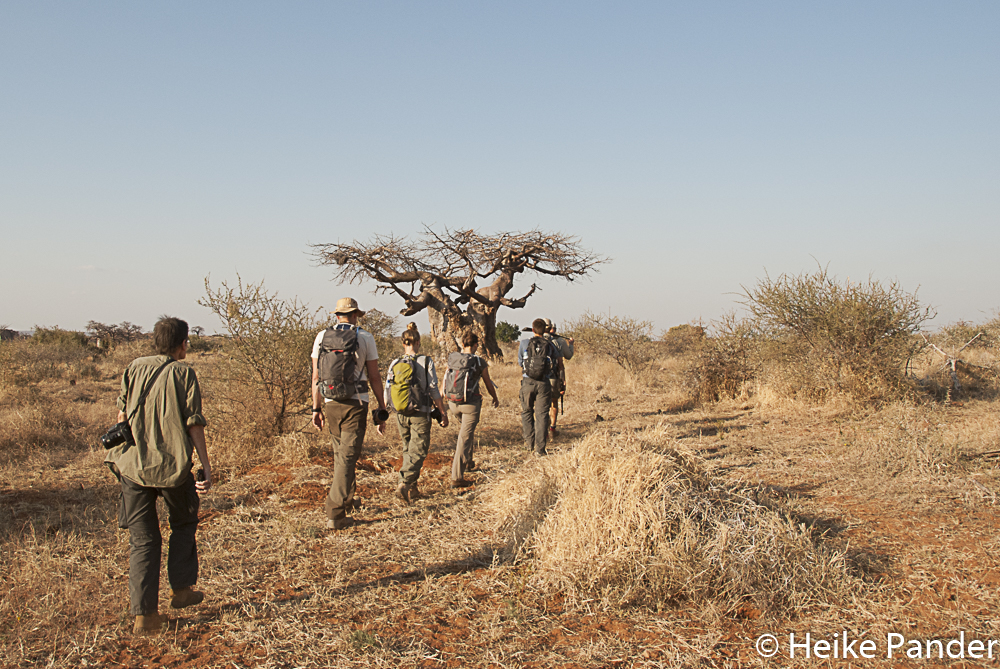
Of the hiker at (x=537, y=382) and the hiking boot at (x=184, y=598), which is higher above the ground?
the hiker at (x=537, y=382)

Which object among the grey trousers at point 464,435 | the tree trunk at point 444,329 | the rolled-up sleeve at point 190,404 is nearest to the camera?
the rolled-up sleeve at point 190,404

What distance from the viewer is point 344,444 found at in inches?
202

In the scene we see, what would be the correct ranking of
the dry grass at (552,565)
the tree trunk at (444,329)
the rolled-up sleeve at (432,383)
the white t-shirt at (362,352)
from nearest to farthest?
1. the dry grass at (552,565)
2. the white t-shirt at (362,352)
3. the rolled-up sleeve at (432,383)
4. the tree trunk at (444,329)

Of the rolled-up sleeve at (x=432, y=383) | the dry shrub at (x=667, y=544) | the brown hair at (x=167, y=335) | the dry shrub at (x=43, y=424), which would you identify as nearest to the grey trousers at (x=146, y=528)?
the brown hair at (x=167, y=335)

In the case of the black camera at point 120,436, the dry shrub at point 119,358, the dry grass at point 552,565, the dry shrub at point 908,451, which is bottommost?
the dry grass at point 552,565

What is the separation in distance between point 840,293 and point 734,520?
8.19 metres

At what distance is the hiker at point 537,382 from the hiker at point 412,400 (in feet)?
6.44

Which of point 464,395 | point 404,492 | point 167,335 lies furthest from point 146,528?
point 464,395

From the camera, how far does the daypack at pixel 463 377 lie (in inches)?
256

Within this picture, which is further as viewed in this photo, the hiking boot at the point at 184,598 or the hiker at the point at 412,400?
the hiker at the point at 412,400

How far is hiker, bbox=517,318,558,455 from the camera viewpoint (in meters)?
7.64

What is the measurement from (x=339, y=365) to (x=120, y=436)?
183 centimetres

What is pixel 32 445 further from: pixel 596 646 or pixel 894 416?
pixel 894 416

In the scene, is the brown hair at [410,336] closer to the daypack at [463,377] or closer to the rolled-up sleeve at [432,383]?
the rolled-up sleeve at [432,383]
